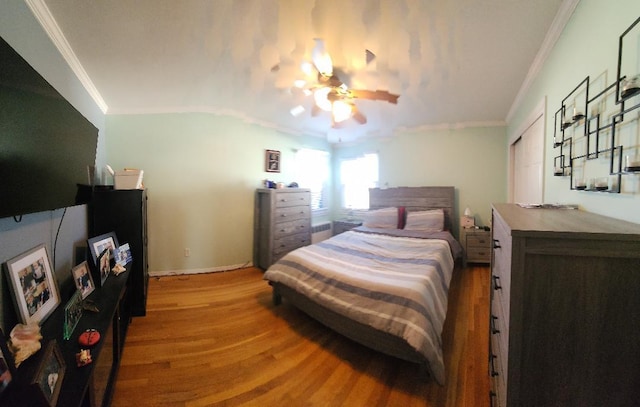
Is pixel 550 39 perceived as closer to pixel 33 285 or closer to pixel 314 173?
pixel 33 285

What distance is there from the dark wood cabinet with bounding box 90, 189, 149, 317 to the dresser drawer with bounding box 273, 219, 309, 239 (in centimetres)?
167

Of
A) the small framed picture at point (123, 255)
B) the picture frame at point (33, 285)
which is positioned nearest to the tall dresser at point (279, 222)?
the small framed picture at point (123, 255)

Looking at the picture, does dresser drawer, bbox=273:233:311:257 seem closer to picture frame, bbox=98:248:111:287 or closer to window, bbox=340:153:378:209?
window, bbox=340:153:378:209

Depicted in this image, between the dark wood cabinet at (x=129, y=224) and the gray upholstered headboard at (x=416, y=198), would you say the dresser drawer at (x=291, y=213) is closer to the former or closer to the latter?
the gray upholstered headboard at (x=416, y=198)

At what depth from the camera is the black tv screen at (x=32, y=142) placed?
0.89 m

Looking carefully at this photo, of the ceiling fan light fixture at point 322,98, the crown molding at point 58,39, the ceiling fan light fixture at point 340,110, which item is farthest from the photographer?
the ceiling fan light fixture at point 340,110

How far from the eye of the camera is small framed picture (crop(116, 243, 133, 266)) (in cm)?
197

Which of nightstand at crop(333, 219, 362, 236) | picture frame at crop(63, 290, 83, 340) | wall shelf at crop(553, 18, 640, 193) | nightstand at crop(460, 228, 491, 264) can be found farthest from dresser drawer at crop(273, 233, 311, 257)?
wall shelf at crop(553, 18, 640, 193)

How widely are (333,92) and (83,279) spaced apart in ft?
8.02

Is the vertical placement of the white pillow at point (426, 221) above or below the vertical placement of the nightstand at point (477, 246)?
above

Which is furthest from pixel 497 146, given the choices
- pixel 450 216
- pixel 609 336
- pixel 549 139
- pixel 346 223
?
pixel 609 336

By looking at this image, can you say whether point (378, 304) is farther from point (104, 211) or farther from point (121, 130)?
point (121, 130)

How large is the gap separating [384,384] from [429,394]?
0.87ft

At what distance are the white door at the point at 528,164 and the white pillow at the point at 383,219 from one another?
1.65 m
